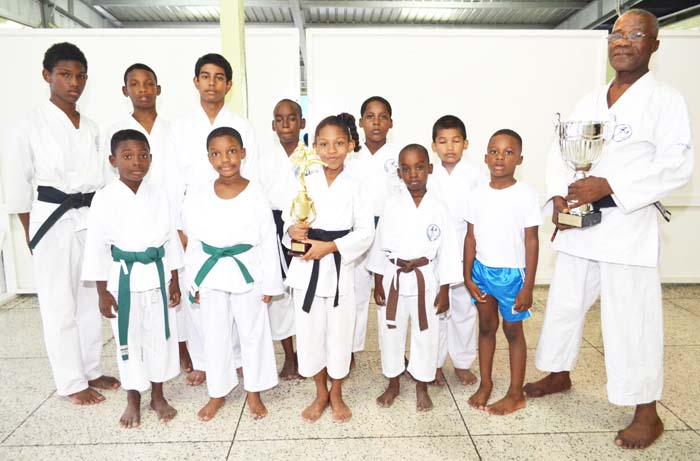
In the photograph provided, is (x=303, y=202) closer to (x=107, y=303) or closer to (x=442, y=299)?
(x=442, y=299)

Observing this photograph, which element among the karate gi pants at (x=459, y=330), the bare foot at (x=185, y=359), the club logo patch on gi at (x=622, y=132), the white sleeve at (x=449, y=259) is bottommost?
the bare foot at (x=185, y=359)

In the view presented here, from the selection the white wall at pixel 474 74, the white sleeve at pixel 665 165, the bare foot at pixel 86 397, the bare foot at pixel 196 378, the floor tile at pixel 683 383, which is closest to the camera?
the white sleeve at pixel 665 165

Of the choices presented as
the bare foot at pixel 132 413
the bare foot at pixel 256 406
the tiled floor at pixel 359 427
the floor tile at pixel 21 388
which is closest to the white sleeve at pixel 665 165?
the tiled floor at pixel 359 427

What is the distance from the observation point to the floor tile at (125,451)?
2.14m

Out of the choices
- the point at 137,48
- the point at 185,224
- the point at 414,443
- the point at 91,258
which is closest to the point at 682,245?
the point at 414,443

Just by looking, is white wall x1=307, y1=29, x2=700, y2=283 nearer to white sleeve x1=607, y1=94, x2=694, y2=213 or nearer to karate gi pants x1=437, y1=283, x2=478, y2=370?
Result: karate gi pants x1=437, y1=283, x2=478, y2=370

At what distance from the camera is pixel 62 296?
2609 millimetres

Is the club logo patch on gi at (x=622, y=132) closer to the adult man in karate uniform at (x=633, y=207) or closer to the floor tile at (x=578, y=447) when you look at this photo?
the adult man in karate uniform at (x=633, y=207)

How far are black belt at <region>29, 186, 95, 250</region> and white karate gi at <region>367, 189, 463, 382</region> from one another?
1785 mm

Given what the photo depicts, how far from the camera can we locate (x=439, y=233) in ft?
8.04

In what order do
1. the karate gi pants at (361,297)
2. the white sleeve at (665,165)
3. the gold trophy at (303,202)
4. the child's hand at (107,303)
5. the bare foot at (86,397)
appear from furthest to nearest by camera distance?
the karate gi pants at (361,297) < the bare foot at (86,397) < the child's hand at (107,303) < the gold trophy at (303,202) < the white sleeve at (665,165)

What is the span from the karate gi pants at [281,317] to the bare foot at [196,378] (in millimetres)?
508

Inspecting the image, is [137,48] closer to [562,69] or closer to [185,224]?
[185,224]

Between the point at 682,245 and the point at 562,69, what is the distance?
2.32 metres
